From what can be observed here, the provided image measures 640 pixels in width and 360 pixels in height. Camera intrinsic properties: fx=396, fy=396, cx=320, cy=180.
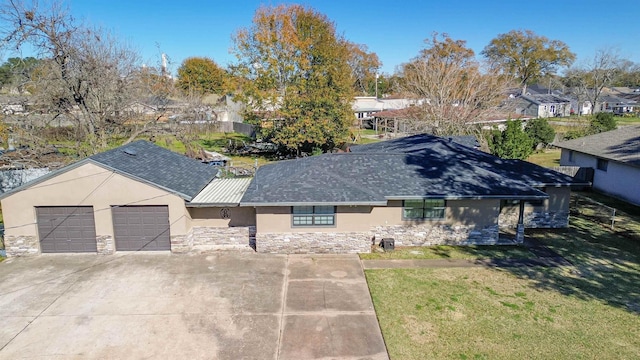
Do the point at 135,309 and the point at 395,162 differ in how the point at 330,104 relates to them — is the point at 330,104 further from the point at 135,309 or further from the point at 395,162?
the point at 135,309

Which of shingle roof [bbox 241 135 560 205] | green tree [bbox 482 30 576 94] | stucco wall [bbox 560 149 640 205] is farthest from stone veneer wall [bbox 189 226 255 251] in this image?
green tree [bbox 482 30 576 94]

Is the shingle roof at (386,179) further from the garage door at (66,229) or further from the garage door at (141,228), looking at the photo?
the garage door at (66,229)

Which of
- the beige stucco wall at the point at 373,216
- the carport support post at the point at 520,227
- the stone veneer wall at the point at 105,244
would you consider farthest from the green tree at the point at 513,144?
the stone veneer wall at the point at 105,244

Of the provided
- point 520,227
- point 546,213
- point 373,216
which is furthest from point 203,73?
point 520,227

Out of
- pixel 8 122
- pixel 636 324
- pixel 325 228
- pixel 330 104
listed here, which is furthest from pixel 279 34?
pixel 636 324

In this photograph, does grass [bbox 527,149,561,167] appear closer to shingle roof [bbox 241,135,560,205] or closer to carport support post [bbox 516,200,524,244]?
shingle roof [bbox 241,135,560,205]

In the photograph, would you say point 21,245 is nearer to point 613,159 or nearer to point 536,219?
point 536,219
